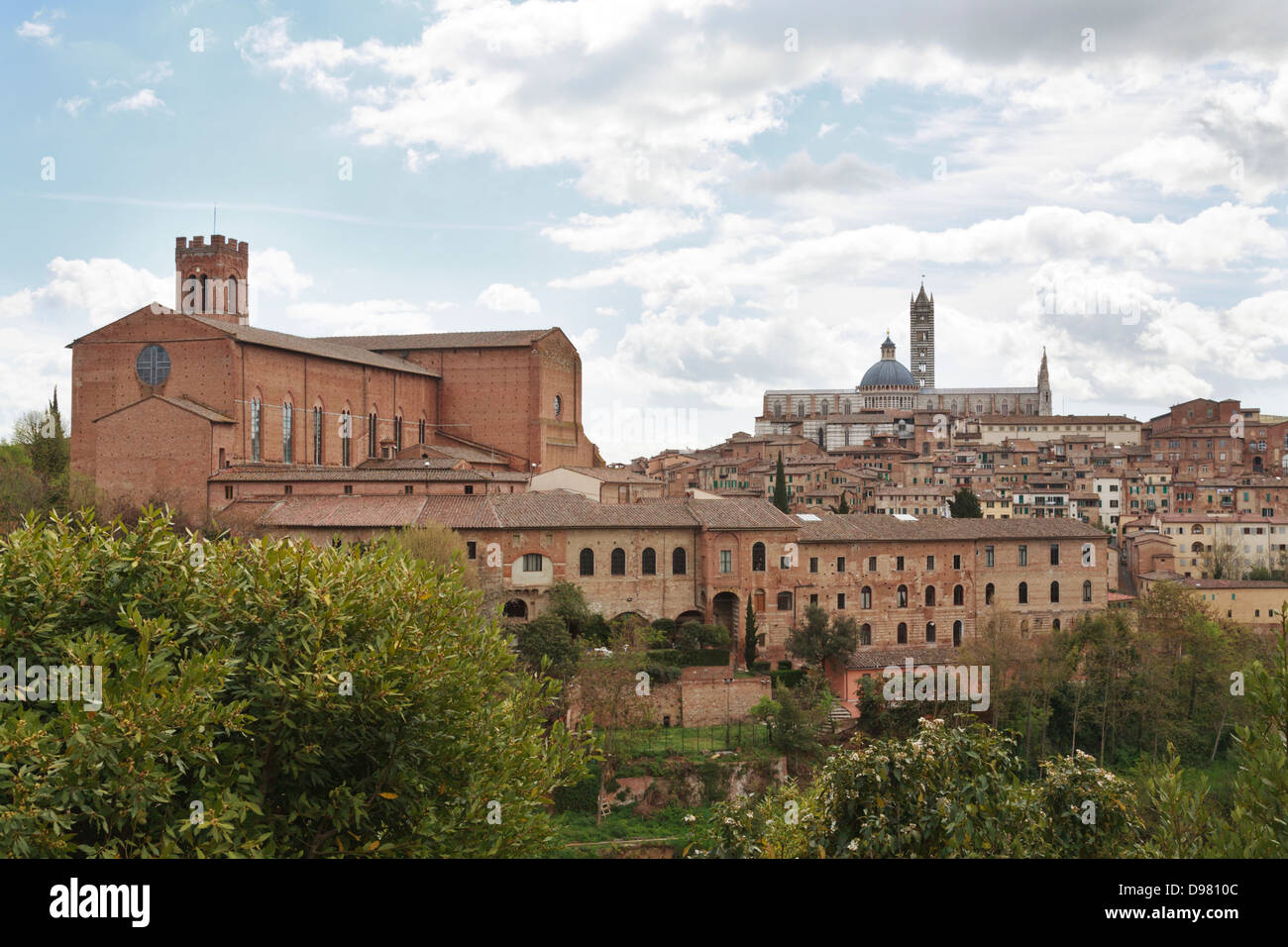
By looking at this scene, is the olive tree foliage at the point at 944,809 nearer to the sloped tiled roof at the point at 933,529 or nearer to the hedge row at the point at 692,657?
the hedge row at the point at 692,657

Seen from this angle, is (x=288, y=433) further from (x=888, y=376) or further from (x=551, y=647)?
(x=888, y=376)

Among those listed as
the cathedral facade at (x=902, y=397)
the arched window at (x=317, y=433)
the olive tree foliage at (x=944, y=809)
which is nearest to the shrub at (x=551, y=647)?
the arched window at (x=317, y=433)

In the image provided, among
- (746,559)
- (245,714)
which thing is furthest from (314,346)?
(245,714)

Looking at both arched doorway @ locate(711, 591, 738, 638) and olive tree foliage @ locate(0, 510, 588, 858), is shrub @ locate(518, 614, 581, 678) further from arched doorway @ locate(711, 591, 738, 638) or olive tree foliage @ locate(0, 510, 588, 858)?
olive tree foliage @ locate(0, 510, 588, 858)

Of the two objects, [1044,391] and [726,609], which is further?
[1044,391]

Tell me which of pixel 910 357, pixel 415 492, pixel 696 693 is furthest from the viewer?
pixel 910 357

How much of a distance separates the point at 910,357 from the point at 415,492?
11598 centimetres

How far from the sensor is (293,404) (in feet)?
138

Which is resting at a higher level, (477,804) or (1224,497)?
(1224,497)

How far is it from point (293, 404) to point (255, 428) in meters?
2.57

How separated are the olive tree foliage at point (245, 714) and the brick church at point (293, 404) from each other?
25.9 m

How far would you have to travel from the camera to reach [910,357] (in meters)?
144
